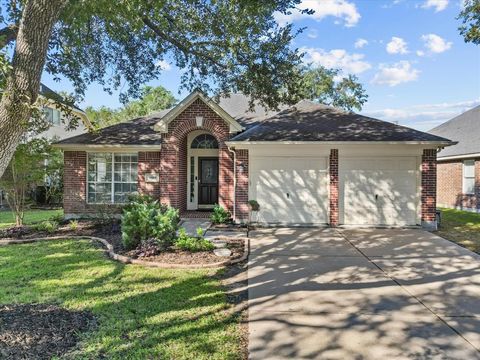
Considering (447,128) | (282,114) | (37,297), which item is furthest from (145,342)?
(447,128)

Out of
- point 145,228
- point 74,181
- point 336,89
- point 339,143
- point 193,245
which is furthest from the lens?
point 336,89

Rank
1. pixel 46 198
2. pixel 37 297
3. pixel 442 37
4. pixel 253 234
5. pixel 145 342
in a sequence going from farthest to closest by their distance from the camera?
pixel 46 198 → pixel 442 37 → pixel 253 234 → pixel 37 297 → pixel 145 342

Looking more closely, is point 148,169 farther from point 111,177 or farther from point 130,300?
point 130,300

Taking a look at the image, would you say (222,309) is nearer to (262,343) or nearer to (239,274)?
(262,343)

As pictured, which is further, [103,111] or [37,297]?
[103,111]

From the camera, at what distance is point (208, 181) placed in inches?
583

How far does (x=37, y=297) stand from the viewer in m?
5.38

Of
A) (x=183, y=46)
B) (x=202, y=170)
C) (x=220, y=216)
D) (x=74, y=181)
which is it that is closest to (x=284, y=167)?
(x=220, y=216)

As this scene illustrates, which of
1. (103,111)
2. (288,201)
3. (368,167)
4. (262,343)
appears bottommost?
(262,343)

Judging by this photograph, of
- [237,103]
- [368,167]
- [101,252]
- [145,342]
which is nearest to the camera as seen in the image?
[145,342]

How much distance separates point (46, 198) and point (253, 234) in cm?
1506

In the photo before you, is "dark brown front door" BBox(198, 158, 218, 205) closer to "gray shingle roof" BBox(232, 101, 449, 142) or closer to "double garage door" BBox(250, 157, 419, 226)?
"gray shingle roof" BBox(232, 101, 449, 142)

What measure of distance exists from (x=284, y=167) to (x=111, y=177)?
6.83m

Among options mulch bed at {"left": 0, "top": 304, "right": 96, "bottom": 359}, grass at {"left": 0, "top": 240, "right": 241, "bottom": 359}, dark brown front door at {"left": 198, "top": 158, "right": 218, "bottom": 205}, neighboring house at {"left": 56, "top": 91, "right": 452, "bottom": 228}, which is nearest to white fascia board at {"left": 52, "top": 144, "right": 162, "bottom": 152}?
neighboring house at {"left": 56, "top": 91, "right": 452, "bottom": 228}
